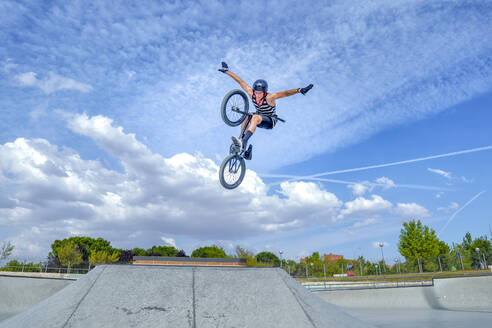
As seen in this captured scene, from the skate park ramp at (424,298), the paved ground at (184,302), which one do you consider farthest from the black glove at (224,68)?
the skate park ramp at (424,298)

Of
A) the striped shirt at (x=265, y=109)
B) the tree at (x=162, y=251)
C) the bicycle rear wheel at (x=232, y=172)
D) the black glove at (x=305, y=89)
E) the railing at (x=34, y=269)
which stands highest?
the black glove at (x=305, y=89)

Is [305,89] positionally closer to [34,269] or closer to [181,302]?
[181,302]

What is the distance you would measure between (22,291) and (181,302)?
15.5 m

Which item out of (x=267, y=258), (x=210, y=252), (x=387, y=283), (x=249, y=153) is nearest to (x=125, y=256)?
(x=210, y=252)

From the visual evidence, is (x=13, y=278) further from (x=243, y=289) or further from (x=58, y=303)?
(x=243, y=289)

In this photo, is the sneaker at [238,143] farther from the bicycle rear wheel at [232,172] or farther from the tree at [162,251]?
the tree at [162,251]

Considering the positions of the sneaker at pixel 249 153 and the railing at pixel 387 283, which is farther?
the railing at pixel 387 283

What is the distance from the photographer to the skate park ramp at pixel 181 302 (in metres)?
7.42

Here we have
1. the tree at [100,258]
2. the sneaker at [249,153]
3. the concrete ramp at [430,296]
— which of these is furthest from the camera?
the tree at [100,258]

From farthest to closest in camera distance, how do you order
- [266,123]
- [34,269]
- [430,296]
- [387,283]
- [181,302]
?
1. [34,269]
2. [387,283]
3. [430,296]
4. [266,123]
5. [181,302]

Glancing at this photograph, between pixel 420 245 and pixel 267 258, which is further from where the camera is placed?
pixel 267 258

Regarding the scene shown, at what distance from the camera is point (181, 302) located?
8062mm

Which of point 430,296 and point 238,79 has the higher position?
point 238,79

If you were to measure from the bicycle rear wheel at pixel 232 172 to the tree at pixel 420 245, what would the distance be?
116 ft
